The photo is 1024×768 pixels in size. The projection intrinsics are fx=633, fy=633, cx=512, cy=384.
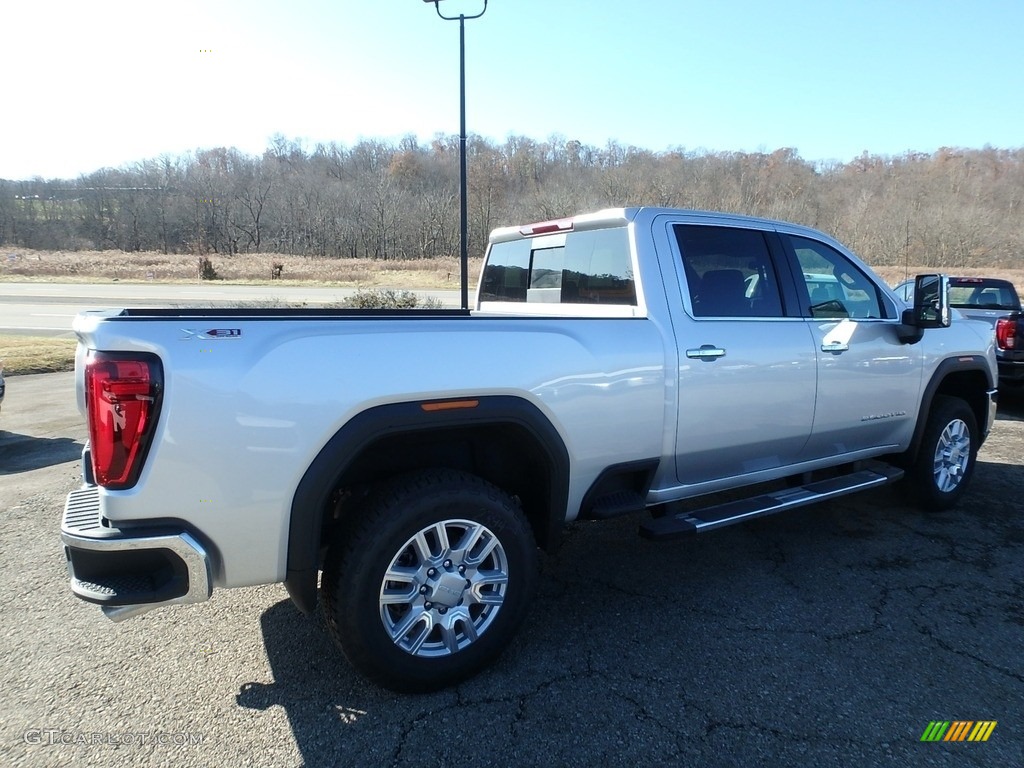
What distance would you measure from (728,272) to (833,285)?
1.00 metres

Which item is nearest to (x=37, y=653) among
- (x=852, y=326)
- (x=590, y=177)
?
(x=852, y=326)

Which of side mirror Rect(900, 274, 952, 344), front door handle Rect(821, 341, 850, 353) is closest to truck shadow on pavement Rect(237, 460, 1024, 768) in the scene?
front door handle Rect(821, 341, 850, 353)

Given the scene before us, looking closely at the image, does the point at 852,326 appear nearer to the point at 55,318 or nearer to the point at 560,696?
the point at 560,696

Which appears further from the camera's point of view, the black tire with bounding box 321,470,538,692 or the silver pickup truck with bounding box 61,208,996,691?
the black tire with bounding box 321,470,538,692

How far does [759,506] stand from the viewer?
3521 mm

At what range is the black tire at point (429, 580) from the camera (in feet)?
7.94

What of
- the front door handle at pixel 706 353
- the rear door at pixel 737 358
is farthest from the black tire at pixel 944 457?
the front door handle at pixel 706 353

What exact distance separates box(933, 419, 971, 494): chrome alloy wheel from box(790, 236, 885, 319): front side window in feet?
3.99

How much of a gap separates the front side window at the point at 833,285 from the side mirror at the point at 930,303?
0.26 metres

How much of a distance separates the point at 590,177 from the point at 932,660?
78698mm

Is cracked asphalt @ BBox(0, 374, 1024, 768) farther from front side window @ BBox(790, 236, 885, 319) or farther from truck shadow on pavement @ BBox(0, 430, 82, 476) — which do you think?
truck shadow on pavement @ BBox(0, 430, 82, 476)

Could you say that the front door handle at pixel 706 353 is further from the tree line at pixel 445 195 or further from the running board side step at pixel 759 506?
the tree line at pixel 445 195

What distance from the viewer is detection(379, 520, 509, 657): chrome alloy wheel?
255 cm
